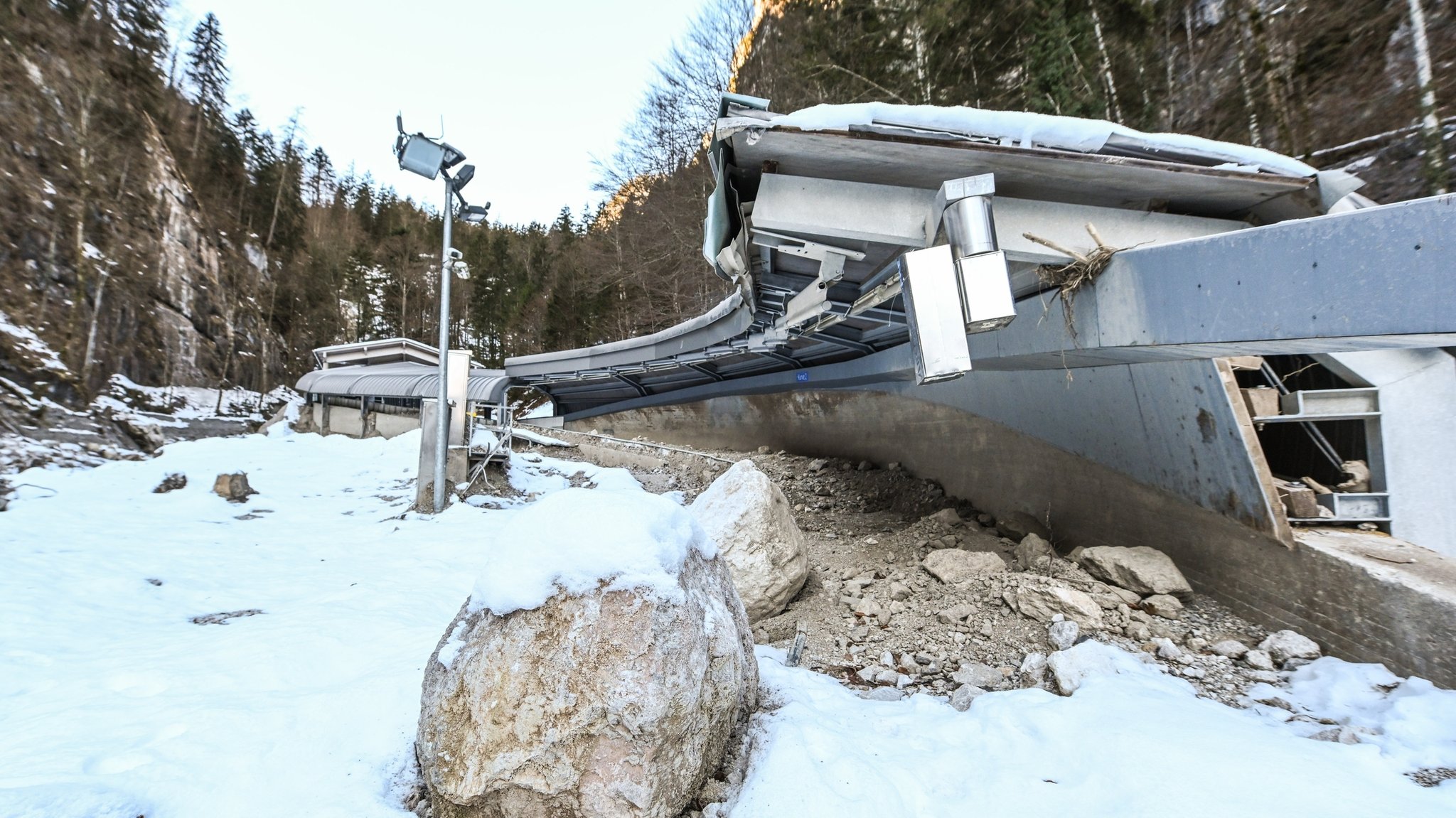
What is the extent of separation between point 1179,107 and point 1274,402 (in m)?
10.3

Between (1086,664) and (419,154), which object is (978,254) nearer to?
(1086,664)

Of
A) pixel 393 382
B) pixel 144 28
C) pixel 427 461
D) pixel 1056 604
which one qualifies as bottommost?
pixel 1056 604

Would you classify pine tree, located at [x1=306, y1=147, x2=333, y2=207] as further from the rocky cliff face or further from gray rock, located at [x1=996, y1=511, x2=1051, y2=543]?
gray rock, located at [x1=996, y1=511, x2=1051, y2=543]

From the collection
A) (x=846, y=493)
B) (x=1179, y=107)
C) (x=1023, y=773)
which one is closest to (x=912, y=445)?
(x=846, y=493)

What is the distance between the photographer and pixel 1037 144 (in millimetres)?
3523

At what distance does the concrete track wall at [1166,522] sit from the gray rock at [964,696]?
7.52ft

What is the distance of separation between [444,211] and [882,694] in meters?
9.41

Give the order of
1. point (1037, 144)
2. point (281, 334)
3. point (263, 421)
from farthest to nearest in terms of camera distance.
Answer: point (281, 334), point (263, 421), point (1037, 144)

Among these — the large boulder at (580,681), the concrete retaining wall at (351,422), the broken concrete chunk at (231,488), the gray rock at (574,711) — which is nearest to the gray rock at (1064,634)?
the large boulder at (580,681)

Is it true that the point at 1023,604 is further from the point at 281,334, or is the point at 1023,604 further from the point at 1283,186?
the point at 281,334

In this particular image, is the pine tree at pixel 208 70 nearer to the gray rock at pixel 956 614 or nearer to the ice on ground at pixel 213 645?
the ice on ground at pixel 213 645

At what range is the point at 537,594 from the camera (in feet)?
7.65

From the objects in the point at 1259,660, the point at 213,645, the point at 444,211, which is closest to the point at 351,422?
the point at 444,211

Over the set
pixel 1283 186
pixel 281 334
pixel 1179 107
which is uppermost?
pixel 281 334
